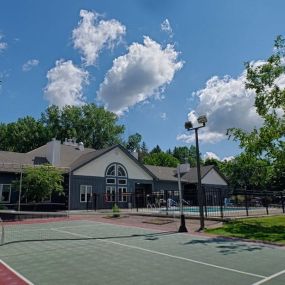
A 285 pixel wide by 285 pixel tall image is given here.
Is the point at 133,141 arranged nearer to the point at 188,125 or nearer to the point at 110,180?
the point at 110,180

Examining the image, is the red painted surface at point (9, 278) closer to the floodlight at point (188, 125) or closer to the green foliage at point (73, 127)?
the floodlight at point (188, 125)

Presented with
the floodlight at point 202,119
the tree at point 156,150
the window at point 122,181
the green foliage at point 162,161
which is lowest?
the window at point 122,181

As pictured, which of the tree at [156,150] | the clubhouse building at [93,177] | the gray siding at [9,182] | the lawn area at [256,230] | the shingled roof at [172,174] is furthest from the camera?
the tree at [156,150]

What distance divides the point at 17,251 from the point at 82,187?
23058 mm

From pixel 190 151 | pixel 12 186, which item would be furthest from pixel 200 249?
pixel 190 151

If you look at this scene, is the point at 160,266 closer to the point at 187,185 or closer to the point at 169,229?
the point at 169,229

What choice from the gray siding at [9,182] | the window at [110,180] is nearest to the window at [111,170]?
the window at [110,180]

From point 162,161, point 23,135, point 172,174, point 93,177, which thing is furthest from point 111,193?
point 162,161

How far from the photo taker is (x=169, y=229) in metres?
17.7

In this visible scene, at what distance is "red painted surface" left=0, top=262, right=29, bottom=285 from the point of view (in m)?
7.50

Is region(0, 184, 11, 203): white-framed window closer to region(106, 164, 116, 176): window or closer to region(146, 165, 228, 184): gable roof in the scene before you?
region(106, 164, 116, 176): window

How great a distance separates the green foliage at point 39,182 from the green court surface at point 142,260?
14016mm

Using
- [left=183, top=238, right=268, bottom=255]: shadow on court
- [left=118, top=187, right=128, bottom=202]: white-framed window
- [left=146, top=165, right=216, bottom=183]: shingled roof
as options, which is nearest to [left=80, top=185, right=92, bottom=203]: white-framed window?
[left=118, top=187, right=128, bottom=202]: white-framed window

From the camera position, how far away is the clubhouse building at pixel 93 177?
103 feet
